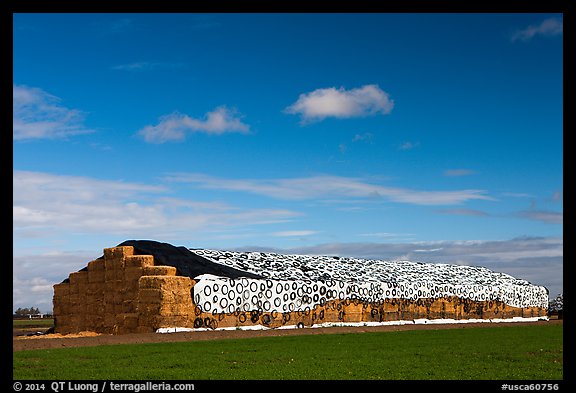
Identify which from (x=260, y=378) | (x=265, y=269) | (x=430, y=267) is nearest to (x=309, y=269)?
(x=265, y=269)

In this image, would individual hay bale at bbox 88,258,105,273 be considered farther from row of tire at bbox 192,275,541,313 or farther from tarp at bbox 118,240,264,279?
row of tire at bbox 192,275,541,313

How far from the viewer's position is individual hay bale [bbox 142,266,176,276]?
33.2 m

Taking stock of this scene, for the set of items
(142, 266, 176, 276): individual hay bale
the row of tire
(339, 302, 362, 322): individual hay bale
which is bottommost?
(339, 302, 362, 322): individual hay bale

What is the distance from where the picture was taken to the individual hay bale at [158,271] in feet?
109

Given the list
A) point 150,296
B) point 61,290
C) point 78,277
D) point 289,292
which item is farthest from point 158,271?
point 61,290

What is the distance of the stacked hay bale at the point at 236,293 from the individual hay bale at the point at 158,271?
0.15 ft

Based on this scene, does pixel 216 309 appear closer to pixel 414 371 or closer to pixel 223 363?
A: pixel 223 363

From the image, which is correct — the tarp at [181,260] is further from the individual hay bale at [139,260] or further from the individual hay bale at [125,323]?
the individual hay bale at [125,323]

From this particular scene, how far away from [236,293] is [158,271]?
172 inches

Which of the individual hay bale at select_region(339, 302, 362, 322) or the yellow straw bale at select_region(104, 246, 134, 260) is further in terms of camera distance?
the individual hay bale at select_region(339, 302, 362, 322)

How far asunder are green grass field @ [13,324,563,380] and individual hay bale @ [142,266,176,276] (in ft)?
31.5

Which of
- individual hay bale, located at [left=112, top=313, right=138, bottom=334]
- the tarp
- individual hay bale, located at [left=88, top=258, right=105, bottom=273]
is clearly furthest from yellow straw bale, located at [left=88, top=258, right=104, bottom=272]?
individual hay bale, located at [left=112, top=313, right=138, bottom=334]
